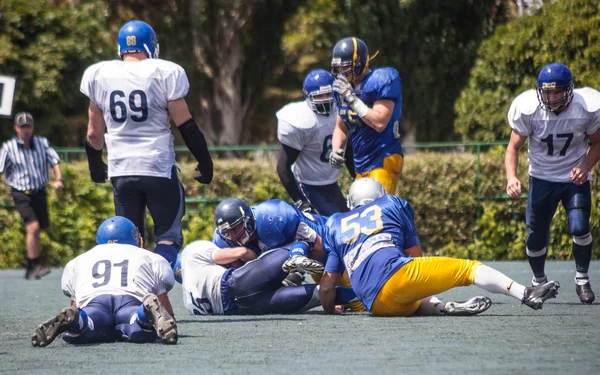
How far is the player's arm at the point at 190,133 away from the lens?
257 inches

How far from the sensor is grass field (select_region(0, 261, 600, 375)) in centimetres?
466

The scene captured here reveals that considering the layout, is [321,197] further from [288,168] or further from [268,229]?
[268,229]

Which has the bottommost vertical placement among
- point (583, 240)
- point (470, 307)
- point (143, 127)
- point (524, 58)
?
point (470, 307)

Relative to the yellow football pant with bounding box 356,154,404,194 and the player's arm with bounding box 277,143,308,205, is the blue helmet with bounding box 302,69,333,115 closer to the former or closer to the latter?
the player's arm with bounding box 277,143,308,205

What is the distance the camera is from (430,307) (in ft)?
21.9

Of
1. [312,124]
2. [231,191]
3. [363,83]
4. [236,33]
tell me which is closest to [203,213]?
[231,191]

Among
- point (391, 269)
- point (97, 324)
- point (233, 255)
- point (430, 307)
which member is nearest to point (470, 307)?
point (430, 307)

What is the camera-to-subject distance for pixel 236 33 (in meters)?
23.7

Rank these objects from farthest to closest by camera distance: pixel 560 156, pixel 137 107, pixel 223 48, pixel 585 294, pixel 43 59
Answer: pixel 223 48
pixel 43 59
pixel 560 156
pixel 585 294
pixel 137 107

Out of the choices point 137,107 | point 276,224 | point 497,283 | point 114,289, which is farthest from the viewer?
point 276,224

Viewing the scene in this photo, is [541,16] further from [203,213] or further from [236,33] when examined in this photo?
[236,33]

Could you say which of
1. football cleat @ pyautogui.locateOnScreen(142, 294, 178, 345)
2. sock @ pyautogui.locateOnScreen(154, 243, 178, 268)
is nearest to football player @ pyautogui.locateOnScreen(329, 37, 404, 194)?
sock @ pyautogui.locateOnScreen(154, 243, 178, 268)

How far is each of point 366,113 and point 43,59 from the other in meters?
11.3

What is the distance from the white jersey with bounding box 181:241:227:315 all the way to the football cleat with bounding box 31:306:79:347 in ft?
5.62
